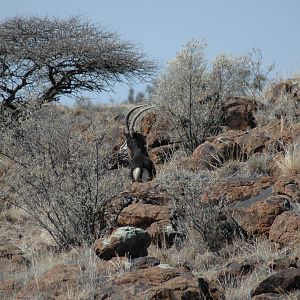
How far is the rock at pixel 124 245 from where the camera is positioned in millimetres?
7457

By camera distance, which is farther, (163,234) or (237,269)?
(163,234)

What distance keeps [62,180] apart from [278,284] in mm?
4174

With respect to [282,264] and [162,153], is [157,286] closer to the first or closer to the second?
[282,264]

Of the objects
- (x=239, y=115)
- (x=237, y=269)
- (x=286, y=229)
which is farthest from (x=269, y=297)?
(x=239, y=115)

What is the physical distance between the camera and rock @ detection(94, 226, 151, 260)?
24.5ft

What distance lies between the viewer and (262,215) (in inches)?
322

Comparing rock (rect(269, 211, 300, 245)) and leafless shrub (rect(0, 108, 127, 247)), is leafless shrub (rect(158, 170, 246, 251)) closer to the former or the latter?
rock (rect(269, 211, 300, 245))

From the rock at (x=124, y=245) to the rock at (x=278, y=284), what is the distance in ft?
5.68

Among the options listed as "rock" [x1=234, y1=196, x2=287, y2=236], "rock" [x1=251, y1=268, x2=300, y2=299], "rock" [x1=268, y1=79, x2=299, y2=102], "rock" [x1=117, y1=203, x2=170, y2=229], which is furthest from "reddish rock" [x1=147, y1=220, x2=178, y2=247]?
"rock" [x1=268, y1=79, x2=299, y2=102]

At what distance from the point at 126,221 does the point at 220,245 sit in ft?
4.91

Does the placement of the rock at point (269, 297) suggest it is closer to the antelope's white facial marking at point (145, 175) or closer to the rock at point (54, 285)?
the rock at point (54, 285)

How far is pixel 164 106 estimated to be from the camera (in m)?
13.6

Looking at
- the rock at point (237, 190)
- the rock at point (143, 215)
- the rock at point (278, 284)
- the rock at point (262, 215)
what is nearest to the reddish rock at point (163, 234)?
the rock at point (143, 215)

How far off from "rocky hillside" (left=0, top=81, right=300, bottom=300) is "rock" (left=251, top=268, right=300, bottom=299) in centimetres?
1
